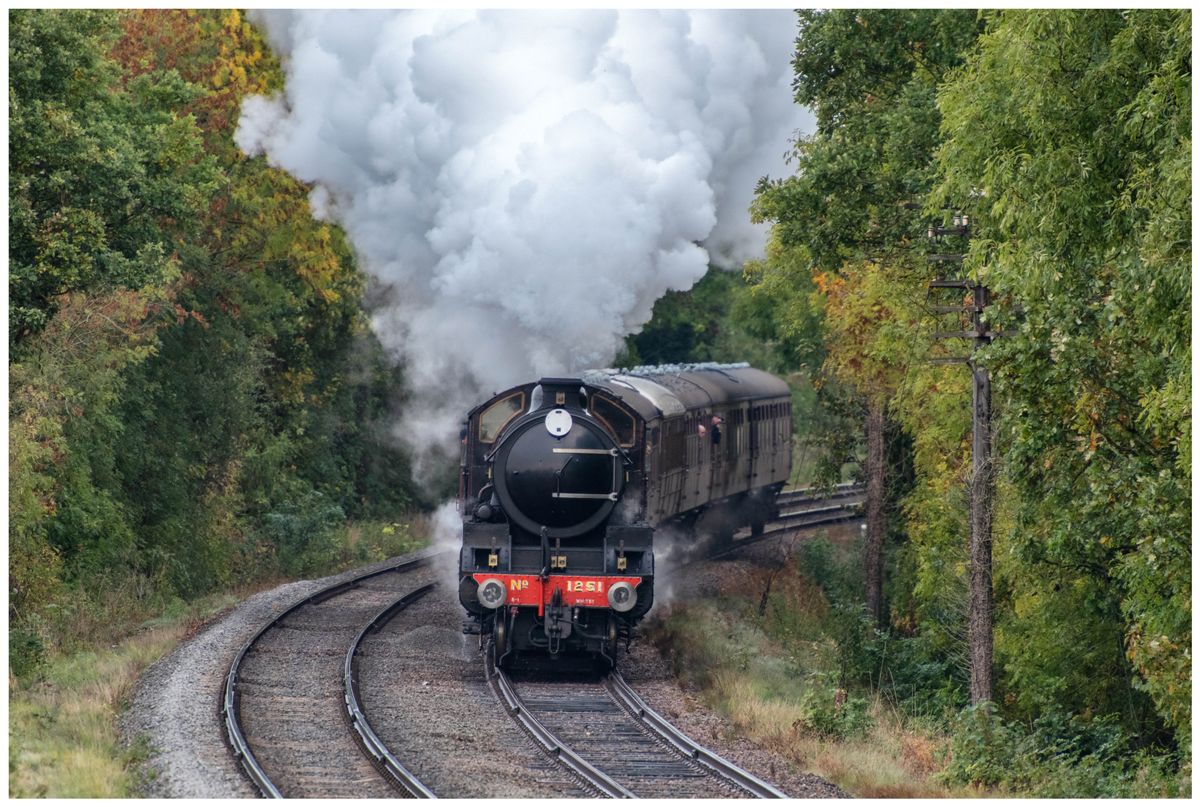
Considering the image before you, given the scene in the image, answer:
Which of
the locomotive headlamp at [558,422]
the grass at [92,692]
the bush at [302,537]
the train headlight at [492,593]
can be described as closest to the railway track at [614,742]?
the train headlight at [492,593]

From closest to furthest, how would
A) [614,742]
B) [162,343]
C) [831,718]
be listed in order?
[614,742] < [831,718] < [162,343]

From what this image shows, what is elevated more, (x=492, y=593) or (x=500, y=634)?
(x=492, y=593)

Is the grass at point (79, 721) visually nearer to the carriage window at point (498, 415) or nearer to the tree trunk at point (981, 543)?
the carriage window at point (498, 415)

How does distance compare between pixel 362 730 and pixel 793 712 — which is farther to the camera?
pixel 793 712

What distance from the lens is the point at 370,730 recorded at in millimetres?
13594

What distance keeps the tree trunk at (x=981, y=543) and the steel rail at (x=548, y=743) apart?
5.17 metres

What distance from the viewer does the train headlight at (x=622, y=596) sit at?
16.7 m

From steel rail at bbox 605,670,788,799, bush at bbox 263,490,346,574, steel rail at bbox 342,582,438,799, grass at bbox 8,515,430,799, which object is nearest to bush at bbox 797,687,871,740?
steel rail at bbox 605,670,788,799

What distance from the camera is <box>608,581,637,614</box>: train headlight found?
16672mm

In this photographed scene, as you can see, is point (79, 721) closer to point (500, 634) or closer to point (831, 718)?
point (500, 634)

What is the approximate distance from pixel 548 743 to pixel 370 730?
1.62 metres

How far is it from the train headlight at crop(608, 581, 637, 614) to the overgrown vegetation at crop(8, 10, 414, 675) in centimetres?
653

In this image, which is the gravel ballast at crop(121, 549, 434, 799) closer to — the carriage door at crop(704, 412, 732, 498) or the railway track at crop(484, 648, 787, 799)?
the railway track at crop(484, 648, 787, 799)

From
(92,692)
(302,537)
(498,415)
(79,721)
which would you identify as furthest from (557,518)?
(302,537)
